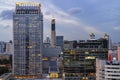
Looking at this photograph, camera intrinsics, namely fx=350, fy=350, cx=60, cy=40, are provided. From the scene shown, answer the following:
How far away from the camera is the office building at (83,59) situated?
62688 millimetres

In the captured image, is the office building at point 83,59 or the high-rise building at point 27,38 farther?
the high-rise building at point 27,38

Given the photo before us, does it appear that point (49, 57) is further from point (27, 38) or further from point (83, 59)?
point (83, 59)

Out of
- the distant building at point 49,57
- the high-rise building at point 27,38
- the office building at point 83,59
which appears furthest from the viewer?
the distant building at point 49,57

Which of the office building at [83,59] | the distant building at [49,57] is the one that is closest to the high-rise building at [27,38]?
the distant building at [49,57]

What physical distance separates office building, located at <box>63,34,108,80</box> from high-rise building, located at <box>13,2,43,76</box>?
20092mm

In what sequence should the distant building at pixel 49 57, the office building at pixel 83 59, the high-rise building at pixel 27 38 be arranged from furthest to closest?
the distant building at pixel 49 57
the high-rise building at pixel 27 38
the office building at pixel 83 59

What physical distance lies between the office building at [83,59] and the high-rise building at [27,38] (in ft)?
65.9

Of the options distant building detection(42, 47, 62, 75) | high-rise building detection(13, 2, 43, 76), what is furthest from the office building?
distant building detection(42, 47, 62, 75)

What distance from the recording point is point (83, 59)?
63.5 m

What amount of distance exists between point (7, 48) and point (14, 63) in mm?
59781

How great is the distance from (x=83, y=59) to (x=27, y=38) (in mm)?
25036

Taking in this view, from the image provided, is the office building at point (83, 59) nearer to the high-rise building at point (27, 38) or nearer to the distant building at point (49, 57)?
the high-rise building at point (27, 38)

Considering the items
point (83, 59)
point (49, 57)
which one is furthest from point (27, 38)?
point (83, 59)

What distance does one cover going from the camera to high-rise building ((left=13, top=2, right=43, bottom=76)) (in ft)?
273
